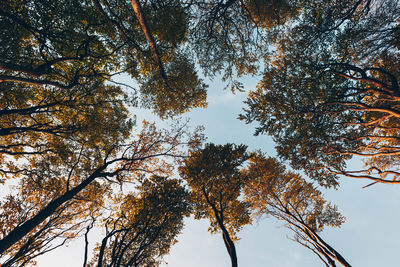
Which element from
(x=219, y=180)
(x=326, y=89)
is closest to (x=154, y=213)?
(x=219, y=180)

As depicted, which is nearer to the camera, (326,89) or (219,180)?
(326,89)

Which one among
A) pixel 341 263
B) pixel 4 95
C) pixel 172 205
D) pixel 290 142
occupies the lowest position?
pixel 341 263

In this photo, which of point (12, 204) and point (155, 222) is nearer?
point (12, 204)

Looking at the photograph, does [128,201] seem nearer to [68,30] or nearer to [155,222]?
[155,222]

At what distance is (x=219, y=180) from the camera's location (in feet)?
34.3

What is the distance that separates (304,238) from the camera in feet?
30.7

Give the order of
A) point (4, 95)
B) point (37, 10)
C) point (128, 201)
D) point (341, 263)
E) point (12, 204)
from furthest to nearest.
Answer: point (128, 201) → point (12, 204) → point (4, 95) → point (341, 263) → point (37, 10)

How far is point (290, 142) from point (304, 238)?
22.5 feet

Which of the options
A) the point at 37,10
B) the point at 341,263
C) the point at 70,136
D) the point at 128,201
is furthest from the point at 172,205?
the point at 37,10

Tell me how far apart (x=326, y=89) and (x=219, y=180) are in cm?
810

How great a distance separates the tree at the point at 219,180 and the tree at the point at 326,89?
3622 mm

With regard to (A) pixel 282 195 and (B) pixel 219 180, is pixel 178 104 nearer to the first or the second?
(B) pixel 219 180

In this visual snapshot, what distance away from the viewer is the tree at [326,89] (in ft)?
21.0

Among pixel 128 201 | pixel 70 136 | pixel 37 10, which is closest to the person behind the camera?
pixel 37 10
